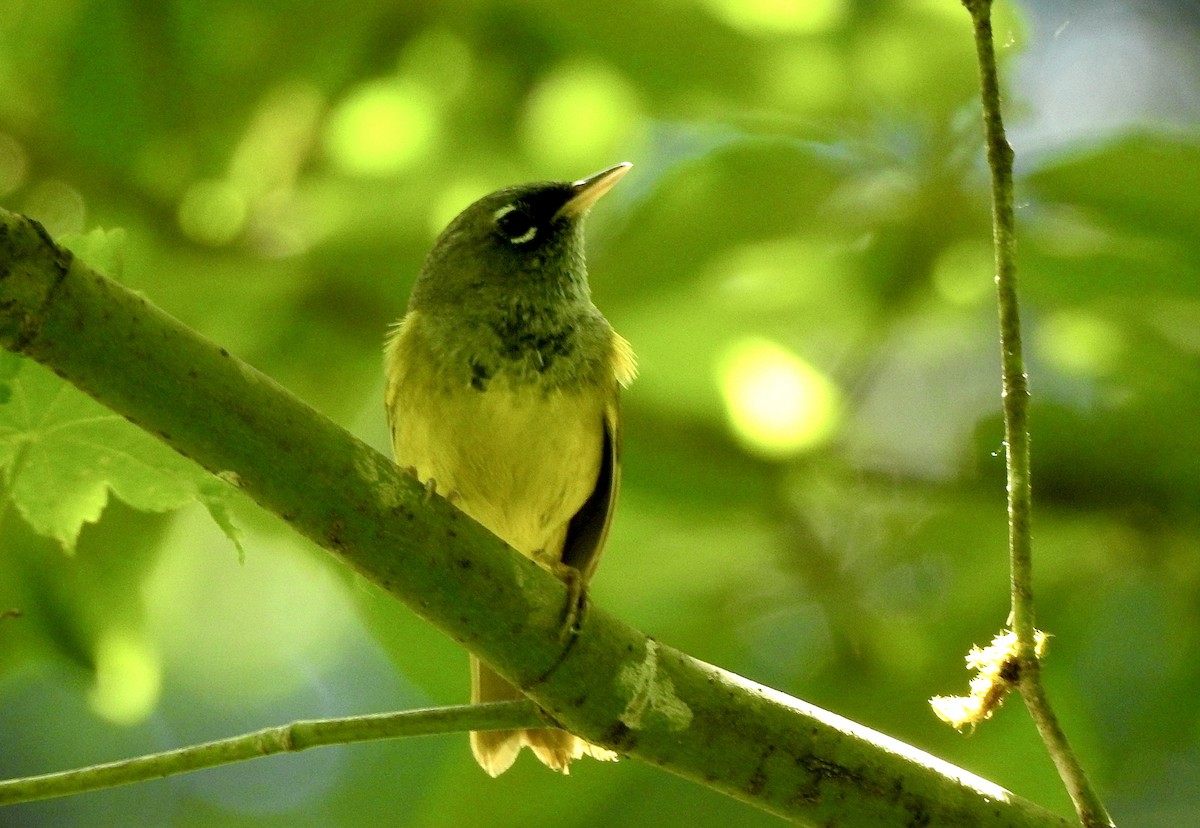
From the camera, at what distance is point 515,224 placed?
3602 millimetres

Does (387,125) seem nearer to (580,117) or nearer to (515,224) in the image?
(580,117)

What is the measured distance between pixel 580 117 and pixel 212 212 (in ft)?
3.88

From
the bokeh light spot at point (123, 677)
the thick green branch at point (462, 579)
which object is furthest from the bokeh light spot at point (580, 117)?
the thick green branch at point (462, 579)

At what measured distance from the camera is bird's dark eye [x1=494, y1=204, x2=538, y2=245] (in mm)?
3535

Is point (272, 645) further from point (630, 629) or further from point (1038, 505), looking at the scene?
point (630, 629)

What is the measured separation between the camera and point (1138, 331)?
12.4ft

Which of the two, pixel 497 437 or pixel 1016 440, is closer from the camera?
pixel 1016 440

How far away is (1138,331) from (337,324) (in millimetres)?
2433

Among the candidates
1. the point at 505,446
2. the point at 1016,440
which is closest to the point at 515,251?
the point at 505,446

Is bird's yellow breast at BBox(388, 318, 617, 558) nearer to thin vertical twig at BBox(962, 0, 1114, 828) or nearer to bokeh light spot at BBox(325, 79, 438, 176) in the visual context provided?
bokeh light spot at BBox(325, 79, 438, 176)

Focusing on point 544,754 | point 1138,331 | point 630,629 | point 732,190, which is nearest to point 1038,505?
point 1138,331

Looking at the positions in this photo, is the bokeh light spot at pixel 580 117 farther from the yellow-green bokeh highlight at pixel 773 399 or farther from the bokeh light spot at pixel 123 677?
the bokeh light spot at pixel 123 677

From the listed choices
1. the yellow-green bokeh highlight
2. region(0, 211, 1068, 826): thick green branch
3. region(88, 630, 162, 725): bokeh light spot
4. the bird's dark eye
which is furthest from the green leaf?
the yellow-green bokeh highlight

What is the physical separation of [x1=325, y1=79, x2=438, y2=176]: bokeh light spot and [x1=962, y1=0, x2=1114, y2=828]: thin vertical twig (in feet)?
7.78
